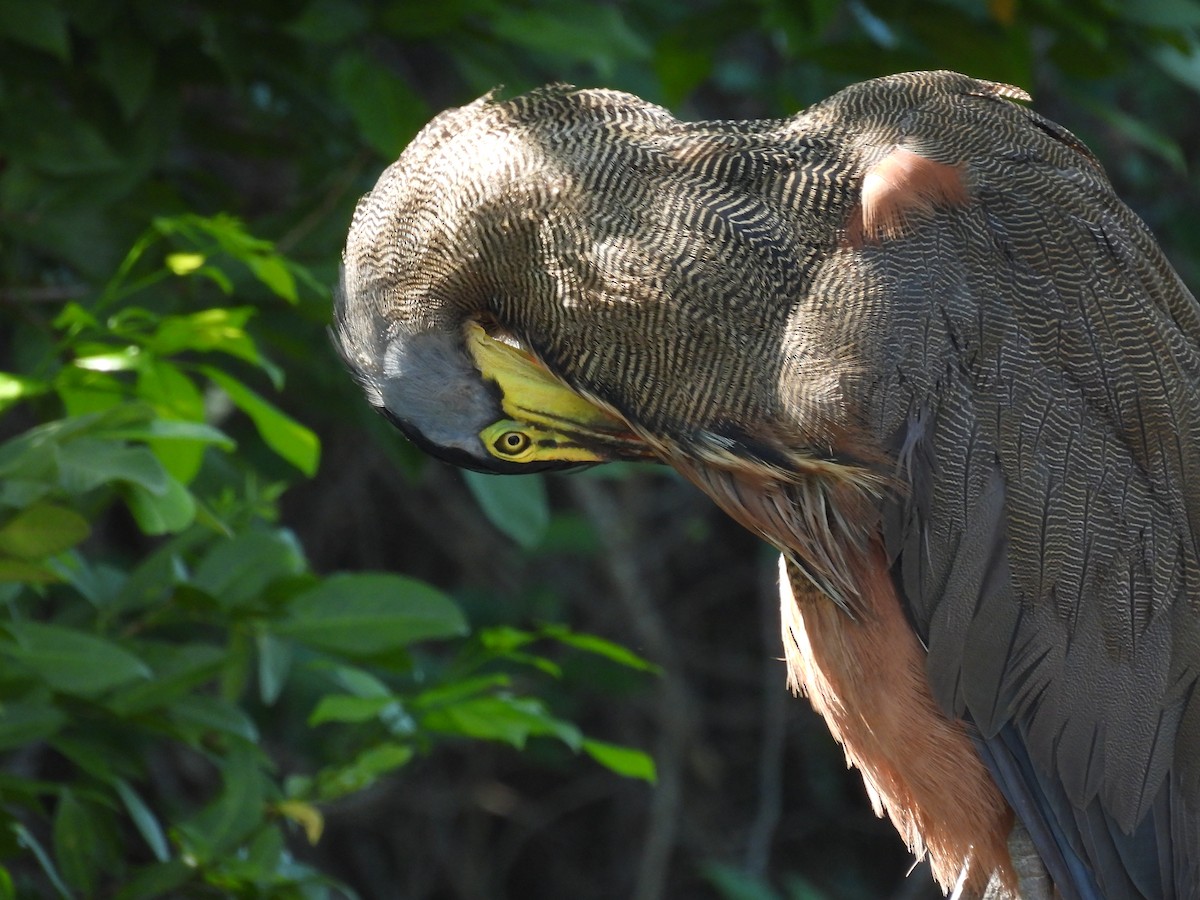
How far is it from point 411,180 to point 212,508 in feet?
2.45

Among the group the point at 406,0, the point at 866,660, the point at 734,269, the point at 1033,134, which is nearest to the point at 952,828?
the point at 866,660

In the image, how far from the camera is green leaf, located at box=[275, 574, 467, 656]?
249cm

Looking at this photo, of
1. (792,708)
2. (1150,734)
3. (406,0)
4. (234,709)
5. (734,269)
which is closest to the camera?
(734,269)

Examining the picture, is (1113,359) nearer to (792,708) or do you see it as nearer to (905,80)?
(905,80)

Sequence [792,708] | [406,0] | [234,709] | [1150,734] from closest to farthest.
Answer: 1. [1150,734]
2. [234,709]
3. [406,0]
4. [792,708]

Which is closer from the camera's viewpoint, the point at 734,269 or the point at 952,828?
the point at 734,269

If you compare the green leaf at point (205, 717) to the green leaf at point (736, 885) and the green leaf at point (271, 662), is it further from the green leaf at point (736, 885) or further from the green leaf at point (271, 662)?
the green leaf at point (736, 885)

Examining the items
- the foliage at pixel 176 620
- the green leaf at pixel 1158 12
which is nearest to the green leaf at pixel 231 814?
the foliage at pixel 176 620

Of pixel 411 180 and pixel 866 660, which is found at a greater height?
pixel 411 180

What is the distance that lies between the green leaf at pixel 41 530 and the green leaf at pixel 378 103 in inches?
45.6

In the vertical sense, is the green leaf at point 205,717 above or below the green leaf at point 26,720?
below

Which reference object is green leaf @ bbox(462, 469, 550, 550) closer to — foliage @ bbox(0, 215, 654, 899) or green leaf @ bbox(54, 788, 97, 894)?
foliage @ bbox(0, 215, 654, 899)

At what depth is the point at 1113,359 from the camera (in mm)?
2207

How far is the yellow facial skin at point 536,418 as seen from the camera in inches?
88.4
